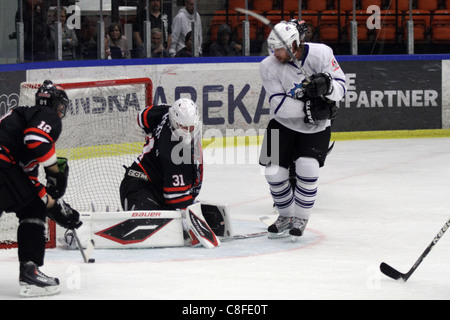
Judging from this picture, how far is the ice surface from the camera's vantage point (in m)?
4.09

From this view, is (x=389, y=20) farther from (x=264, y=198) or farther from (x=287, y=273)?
(x=287, y=273)

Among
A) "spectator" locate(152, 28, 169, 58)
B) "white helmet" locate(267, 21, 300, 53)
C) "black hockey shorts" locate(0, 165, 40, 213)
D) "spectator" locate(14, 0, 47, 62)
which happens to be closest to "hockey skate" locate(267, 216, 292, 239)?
"white helmet" locate(267, 21, 300, 53)

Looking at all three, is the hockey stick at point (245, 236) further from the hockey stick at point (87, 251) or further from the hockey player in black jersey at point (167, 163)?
the hockey stick at point (87, 251)

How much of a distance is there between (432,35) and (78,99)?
5860 millimetres

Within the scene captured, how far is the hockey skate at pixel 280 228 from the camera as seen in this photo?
540 centimetres

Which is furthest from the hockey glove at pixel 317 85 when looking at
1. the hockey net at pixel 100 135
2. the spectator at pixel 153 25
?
the spectator at pixel 153 25

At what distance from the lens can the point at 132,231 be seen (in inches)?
198

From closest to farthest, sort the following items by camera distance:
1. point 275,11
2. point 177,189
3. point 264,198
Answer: point 177,189 → point 264,198 → point 275,11

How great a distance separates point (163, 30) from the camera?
32.3ft

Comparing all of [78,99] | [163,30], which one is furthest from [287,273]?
[163,30]

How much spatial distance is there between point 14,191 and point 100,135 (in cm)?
273

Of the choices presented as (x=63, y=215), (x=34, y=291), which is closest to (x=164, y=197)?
(x=63, y=215)
